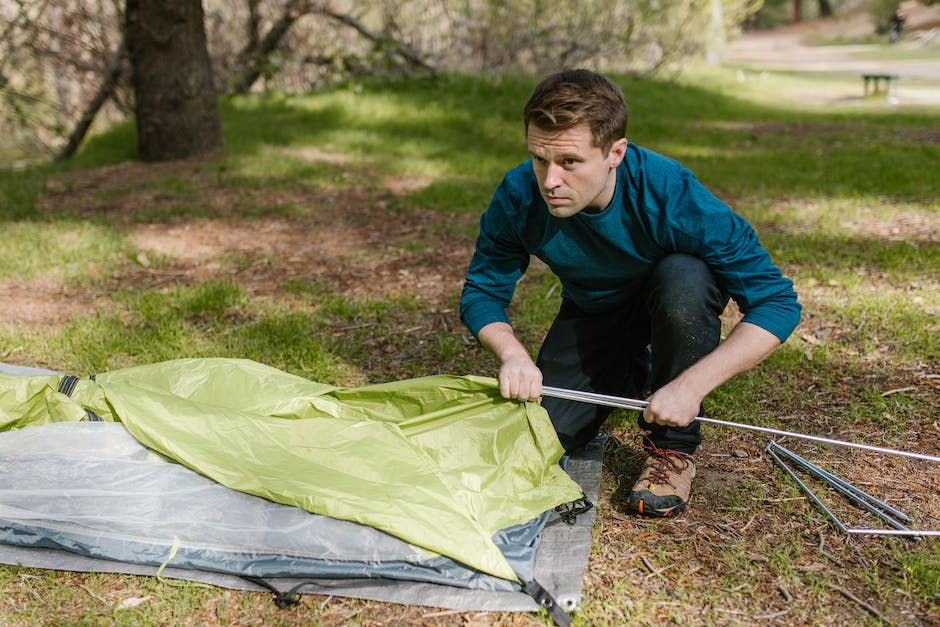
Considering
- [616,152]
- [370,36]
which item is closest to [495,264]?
[616,152]

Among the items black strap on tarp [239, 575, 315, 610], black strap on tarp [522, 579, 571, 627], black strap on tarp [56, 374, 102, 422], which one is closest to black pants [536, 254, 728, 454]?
black strap on tarp [522, 579, 571, 627]

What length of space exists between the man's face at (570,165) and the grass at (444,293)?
0.90 meters

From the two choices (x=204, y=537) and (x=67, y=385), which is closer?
(x=204, y=537)

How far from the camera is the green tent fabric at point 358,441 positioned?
2002mm

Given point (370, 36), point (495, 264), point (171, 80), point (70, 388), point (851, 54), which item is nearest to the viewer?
point (70, 388)

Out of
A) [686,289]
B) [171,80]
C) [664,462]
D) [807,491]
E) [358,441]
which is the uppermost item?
[171,80]

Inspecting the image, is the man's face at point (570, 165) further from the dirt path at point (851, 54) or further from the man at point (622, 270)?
the dirt path at point (851, 54)

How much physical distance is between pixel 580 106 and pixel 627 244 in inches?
18.8

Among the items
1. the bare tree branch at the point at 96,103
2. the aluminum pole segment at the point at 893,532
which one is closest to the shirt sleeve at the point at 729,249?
the aluminum pole segment at the point at 893,532

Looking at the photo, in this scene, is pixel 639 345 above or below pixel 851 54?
above

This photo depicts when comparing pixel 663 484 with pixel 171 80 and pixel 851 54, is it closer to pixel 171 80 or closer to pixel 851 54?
pixel 171 80

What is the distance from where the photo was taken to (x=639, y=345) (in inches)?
107

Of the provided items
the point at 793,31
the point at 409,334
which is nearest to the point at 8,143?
the point at 409,334

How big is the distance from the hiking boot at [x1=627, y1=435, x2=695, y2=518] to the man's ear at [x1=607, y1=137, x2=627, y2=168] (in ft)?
2.82
